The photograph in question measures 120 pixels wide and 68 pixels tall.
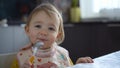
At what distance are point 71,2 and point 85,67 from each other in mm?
2542

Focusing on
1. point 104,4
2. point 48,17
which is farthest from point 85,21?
point 48,17

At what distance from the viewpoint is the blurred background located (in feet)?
9.95

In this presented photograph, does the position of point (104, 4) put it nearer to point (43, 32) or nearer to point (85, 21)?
point (85, 21)

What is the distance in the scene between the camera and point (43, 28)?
1042 millimetres

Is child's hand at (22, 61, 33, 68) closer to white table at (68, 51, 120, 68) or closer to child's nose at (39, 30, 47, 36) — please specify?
child's nose at (39, 30, 47, 36)

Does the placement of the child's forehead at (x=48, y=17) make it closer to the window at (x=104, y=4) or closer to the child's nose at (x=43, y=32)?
the child's nose at (x=43, y=32)

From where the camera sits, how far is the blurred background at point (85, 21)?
303cm

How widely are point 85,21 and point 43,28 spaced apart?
2140 millimetres

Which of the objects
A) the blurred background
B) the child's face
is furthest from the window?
the child's face

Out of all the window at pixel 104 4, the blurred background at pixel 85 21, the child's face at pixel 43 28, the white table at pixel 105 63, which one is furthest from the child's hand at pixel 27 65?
the window at pixel 104 4

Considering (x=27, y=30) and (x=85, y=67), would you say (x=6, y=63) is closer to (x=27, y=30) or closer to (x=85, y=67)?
(x=27, y=30)

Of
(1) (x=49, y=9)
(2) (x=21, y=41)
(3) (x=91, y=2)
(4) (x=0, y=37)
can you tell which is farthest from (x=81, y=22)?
(1) (x=49, y=9)

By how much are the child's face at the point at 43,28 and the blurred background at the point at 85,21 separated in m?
1.79

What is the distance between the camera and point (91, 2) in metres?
3.21
